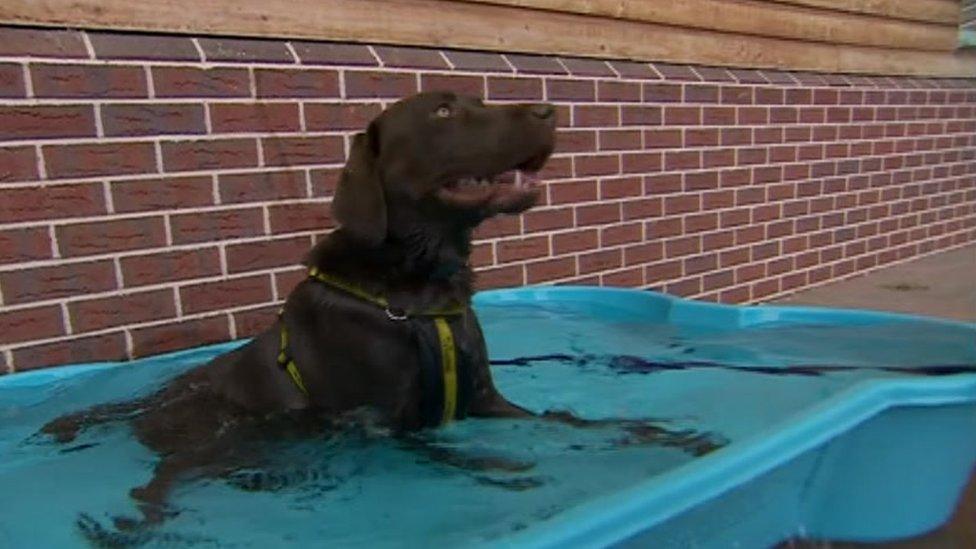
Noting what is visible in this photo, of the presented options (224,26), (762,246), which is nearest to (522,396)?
(224,26)

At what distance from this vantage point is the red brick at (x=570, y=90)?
411 cm

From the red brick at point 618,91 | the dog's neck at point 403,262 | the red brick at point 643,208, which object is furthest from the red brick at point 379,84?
the red brick at point 643,208

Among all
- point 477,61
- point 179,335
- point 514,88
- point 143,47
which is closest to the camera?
point 143,47

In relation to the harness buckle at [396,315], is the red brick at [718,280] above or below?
below

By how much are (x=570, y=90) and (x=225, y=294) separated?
1.96m

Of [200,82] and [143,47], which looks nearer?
[143,47]

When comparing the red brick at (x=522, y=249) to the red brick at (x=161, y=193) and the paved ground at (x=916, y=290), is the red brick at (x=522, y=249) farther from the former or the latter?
the paved ground at (x=916, y=290)

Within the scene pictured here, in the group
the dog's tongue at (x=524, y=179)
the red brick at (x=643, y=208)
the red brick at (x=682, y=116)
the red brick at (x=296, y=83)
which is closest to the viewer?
the dog's tongue at (x=524, y=179)

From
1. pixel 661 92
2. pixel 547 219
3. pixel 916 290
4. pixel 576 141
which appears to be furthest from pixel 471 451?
pixel 916 290

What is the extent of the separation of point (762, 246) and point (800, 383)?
290 centimetres

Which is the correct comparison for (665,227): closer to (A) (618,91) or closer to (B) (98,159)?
(A) (618,91)

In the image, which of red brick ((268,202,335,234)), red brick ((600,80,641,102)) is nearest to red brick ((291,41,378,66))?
red brick ((268,202,335,234))

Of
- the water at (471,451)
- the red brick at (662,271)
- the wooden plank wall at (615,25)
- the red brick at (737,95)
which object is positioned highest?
the wooden plank wall at (615,25)

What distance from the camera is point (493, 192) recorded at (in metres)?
2.31
